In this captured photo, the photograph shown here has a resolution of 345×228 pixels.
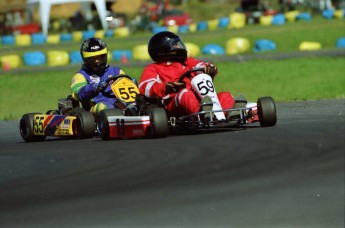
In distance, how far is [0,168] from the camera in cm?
725

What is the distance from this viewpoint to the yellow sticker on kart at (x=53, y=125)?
9312 millimetres

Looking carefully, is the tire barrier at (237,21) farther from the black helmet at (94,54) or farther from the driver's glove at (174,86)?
the driver's glove at (174,86)

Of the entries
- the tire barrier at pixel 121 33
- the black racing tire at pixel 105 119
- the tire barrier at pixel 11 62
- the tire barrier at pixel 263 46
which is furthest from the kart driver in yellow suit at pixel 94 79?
the tire barrier at pixel 121 33

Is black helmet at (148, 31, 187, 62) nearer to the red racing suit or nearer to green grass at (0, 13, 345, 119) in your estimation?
the red racing suit

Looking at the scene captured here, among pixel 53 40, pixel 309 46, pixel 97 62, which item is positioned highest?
pixel 53 40

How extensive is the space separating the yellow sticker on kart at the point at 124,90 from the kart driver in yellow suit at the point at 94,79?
0.09 meters

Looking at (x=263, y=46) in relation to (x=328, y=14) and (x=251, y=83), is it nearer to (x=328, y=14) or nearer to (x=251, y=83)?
(x=251, y=83)

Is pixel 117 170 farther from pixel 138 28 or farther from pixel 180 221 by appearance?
pixel 138 28

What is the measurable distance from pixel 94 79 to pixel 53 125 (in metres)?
0.63

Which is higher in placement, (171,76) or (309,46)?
(309,46)

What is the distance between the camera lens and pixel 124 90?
30.5 feet

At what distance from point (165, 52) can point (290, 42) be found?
62.4ft

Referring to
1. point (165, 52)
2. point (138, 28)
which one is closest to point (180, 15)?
point (138, 28)

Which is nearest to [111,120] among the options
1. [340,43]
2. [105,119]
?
[105,119]
